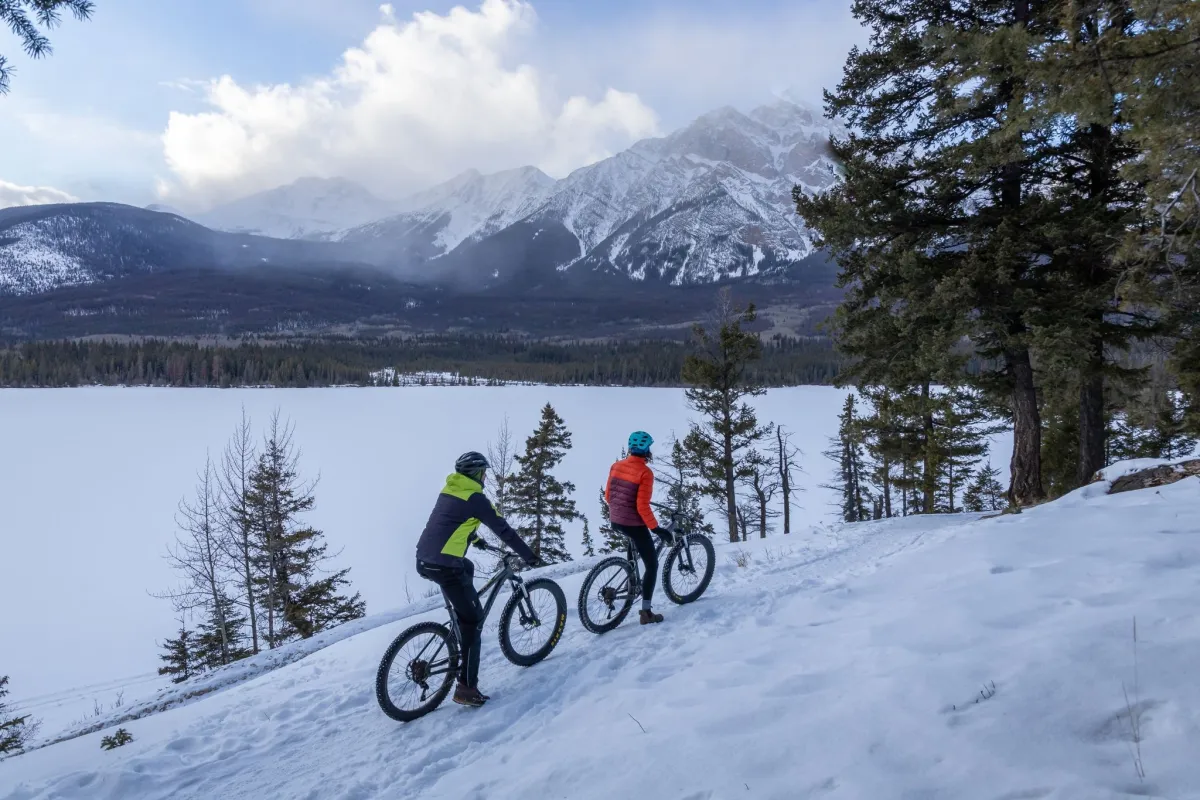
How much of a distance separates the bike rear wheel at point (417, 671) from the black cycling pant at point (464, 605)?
0.19 metres

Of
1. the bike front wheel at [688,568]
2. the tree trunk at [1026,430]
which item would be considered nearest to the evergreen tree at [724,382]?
the tree trunk at [1026,430]

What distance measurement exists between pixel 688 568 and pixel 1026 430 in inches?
332

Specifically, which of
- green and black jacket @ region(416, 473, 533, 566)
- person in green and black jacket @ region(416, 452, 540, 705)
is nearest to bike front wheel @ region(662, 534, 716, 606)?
person in green and black jacket @ region(416, 452, 540, 705)

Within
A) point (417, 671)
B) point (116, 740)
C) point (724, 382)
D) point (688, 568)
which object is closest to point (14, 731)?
point (116, 740)

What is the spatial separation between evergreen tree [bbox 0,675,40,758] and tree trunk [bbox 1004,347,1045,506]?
59.8 ft

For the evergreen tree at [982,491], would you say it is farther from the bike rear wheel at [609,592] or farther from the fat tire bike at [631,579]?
the bike rear wheel at [609,592]

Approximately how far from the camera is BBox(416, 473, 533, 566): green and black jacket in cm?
583

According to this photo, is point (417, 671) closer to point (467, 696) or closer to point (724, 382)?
point (467, 696)

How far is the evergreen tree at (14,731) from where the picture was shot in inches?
440

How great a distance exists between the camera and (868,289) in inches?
497

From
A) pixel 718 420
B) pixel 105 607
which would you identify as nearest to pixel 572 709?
pixel 718 420

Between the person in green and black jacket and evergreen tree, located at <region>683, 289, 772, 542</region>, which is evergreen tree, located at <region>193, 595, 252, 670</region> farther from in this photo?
the person in green and black jacket

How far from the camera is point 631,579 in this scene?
7949 mm

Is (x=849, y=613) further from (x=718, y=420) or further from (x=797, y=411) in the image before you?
(x=797, y=411)
